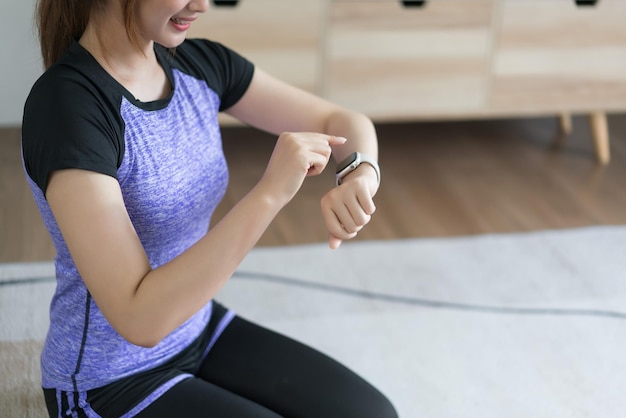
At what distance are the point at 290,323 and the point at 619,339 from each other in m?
0.72

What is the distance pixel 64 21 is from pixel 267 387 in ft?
1.91

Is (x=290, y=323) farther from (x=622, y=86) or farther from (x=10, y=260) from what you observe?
(x=622, y=86)

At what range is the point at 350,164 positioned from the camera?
1.19 m

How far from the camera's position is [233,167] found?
248cm

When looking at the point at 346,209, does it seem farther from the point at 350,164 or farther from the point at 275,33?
the point at 275,33

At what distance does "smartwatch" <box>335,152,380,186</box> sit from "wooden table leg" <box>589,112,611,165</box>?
1655mm

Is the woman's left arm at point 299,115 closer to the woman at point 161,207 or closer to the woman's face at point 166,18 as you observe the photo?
the woman at point 161,207

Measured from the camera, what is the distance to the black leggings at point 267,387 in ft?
3.75

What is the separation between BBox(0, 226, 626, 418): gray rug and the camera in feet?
5.36

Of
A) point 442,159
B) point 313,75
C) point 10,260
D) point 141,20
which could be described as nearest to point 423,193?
point 442,159

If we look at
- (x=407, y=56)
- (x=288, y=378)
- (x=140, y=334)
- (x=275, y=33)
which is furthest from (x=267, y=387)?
(x=407, y=56)

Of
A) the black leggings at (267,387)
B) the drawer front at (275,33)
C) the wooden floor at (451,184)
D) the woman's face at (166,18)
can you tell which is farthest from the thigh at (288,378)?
the drawer front at (275,33)

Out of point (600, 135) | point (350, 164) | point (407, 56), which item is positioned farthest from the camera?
point (600, 135)

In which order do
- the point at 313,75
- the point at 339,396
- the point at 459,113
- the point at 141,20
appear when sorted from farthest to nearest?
1. the point at 459,113
2. the point at 313,75
3. the point at 339,396
4. the point at 141,20
